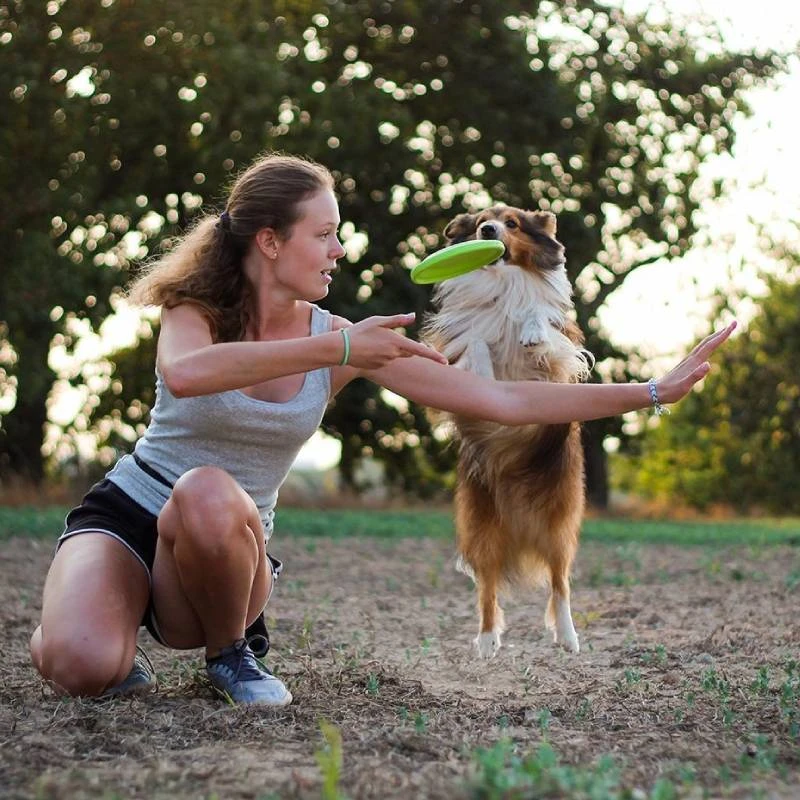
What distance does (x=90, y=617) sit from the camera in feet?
11.7

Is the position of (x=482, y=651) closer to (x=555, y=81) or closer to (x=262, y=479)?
(x=262, y=479)

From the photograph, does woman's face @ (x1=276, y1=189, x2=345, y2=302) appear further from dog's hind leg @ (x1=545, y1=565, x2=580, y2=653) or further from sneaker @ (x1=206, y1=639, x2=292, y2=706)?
dog's hind leg @ (x1=545, y1=565, x2=580, y2=653)

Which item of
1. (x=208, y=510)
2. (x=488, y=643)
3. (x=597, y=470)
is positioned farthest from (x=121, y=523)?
(x=597, y=470)

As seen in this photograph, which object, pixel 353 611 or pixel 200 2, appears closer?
pixel 353 611

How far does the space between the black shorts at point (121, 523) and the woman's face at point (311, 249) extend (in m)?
0.83

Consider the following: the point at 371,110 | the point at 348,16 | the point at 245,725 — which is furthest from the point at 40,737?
the point at 348,16

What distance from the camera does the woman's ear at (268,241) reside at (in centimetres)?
377

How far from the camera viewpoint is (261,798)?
2492 mm

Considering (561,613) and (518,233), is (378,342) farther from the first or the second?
(518,233)

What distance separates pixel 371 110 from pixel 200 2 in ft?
8.31

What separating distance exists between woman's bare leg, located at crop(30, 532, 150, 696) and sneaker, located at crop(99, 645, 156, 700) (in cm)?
5

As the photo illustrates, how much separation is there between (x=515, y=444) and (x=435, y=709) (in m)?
1.90

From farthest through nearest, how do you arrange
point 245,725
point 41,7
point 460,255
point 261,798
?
point 41,7 < point 460,255 < point 245,725 < point 261,798

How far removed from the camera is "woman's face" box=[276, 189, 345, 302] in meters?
3.74
